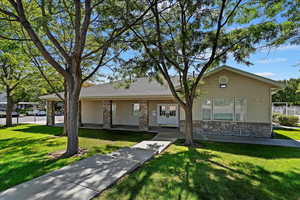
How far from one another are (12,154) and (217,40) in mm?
10097

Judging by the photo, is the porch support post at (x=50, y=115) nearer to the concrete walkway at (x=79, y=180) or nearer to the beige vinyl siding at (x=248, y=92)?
the concrete walkway at (x=79, y=180)

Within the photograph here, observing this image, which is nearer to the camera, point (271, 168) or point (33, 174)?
point (33, 174)

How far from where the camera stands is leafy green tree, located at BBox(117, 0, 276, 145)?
678 centimetres

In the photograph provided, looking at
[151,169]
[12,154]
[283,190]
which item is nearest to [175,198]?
[151,169]

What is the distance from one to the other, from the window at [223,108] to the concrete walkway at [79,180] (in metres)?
6.91

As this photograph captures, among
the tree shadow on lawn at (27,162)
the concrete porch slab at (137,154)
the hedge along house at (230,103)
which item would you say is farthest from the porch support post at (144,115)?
the concrete porch slab at (137,154)

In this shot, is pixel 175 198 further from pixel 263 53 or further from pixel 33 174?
pixel 263 53

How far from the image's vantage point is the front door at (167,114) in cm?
1420

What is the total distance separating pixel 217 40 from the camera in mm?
7164

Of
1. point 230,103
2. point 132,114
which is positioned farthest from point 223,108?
point 132,114

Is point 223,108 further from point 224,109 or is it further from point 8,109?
point 8,109

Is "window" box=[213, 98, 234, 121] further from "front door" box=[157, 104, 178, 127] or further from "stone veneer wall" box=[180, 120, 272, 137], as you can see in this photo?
"front door" box=[157, 104, 178, 127]

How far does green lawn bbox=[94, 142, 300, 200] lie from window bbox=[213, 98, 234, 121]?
13.1 feet

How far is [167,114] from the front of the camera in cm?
1438
